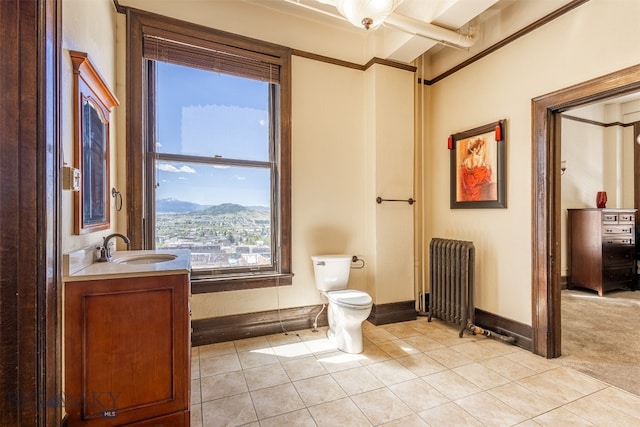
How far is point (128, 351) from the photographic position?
1.32 m

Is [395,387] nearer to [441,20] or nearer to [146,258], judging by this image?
[146,258]

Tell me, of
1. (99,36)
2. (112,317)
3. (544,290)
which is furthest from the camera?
(544,290)

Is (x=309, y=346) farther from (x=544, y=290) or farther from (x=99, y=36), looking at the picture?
(x=99, y=36)

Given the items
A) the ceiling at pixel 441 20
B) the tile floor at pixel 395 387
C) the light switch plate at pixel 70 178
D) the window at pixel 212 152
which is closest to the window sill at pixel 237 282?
the window at pixel 212 152

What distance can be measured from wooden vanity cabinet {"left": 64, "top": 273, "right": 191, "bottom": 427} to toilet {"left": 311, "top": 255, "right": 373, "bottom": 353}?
4.23 feet

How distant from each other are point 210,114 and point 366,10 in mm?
1597

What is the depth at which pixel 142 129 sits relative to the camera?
7.71ft

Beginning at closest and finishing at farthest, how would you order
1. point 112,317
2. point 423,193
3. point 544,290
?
point 112,317
point 544,290
point 423,193

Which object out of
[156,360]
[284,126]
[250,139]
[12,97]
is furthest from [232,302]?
[12,97]

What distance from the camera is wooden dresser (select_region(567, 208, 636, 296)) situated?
4.08 m

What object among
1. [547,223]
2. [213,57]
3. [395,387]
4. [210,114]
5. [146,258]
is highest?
[213,57]

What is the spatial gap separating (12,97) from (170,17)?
180 cm

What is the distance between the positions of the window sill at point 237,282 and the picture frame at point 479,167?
1.96m

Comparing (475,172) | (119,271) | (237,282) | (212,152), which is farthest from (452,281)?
(119,271)
